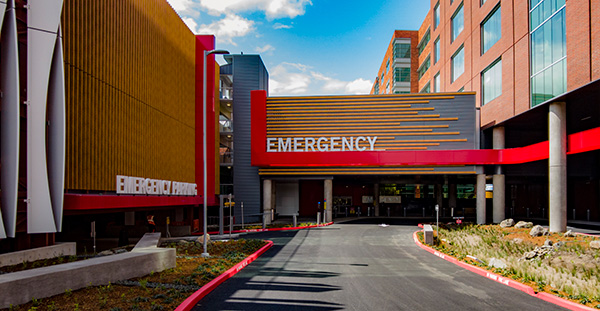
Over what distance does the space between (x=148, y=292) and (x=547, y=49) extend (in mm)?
27668

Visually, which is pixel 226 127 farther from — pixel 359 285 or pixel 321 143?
pixel 359 285

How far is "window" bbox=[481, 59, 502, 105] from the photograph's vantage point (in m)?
34.4

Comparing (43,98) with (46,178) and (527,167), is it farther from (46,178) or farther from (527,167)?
(527,167)

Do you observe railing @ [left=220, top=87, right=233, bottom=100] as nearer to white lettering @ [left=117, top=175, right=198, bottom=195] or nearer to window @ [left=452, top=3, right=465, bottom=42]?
white lettering @ [left=117, top=175, right=198, bottom=195]

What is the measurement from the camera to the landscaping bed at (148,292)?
937cm

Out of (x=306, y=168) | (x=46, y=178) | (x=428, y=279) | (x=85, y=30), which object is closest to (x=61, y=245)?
(x=46, y=178)

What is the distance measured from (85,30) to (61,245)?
929cm

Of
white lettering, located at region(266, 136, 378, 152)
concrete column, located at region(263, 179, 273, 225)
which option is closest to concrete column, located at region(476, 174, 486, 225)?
white lettering, located at region(266, 136, 378, 152)

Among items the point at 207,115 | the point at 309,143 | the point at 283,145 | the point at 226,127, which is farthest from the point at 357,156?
the point at 226,127

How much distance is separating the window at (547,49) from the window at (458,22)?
52.2 ft

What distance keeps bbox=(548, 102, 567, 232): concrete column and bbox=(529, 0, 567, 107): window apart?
4.23ft

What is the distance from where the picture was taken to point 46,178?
49.4ft

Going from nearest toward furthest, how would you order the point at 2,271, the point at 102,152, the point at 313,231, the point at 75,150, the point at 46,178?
the point at 2,271
the point at 46,178
the point at 75,150
the point at 102,152
the point at 313,231

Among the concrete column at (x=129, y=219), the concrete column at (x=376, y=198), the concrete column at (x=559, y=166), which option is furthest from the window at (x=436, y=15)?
the concrete column at (x=129, y=219)
